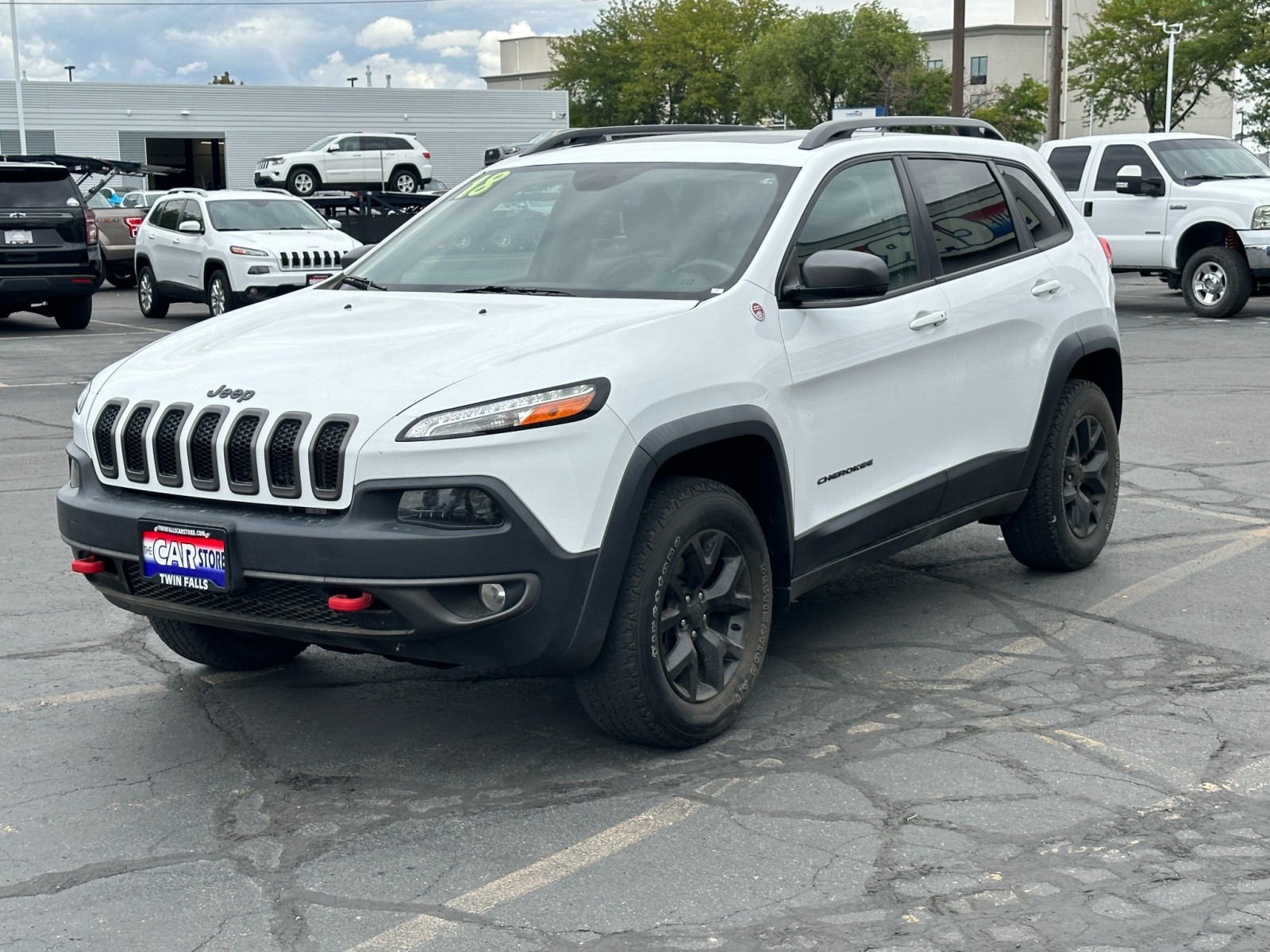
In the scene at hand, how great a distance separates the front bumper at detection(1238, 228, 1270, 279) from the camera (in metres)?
17.8

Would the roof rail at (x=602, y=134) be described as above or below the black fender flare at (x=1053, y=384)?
above

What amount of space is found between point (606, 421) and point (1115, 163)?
16.6 m

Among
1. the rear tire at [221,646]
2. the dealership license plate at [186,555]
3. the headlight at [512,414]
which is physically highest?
the headlight at [512,414]

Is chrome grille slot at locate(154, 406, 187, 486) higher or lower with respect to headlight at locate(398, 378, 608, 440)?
lower

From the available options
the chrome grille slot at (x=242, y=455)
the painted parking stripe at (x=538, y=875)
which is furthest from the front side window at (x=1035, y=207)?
the chrome grille slot at (x=242, y=455)

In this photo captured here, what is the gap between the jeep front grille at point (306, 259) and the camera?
19.4 metres

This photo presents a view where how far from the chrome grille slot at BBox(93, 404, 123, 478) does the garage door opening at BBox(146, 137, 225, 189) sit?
5936cm

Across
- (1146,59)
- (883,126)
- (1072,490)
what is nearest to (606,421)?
(883,126)

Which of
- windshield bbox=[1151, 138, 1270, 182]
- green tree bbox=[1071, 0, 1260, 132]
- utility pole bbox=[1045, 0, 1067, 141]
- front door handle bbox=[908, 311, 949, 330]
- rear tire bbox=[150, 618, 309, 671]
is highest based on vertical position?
→ green tree bbox=[1071, 0, 1260, 132]

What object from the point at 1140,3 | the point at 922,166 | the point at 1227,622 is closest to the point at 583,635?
the point at 922,166

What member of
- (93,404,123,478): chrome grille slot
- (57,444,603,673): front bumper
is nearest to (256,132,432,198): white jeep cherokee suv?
(93,404,123,478): chrome grille slot

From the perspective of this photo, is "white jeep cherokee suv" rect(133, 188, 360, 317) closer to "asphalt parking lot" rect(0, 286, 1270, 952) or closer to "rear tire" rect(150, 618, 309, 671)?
"asphalt parking lot" rect(0, 286, 1270, 952)

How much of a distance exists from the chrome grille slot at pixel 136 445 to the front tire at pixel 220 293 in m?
15.6

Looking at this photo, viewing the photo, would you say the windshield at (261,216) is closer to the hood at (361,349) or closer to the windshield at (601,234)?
the windshield at (601,234)
